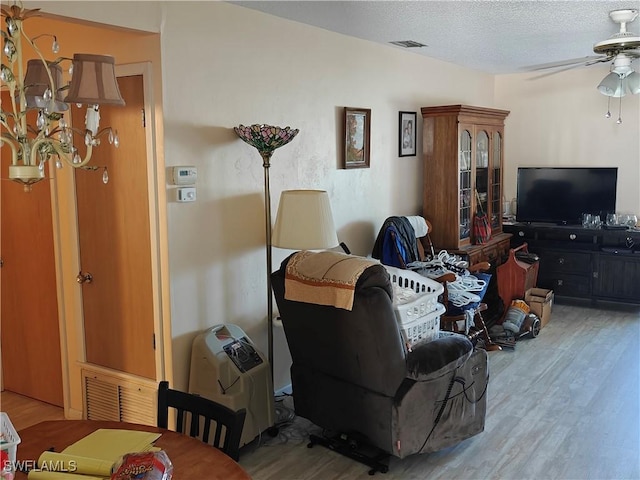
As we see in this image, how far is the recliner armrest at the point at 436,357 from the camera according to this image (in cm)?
292

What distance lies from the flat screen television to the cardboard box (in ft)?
3.07

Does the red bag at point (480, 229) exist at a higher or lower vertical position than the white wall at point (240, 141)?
lower

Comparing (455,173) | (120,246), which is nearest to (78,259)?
(120,246)

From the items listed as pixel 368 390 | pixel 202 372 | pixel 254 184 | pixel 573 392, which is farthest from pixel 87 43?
pixel 573 392

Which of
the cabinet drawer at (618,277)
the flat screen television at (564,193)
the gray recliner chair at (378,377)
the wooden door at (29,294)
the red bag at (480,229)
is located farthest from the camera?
the flat screen television at (564,193)

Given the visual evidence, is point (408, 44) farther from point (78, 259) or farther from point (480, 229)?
point (78, 259)

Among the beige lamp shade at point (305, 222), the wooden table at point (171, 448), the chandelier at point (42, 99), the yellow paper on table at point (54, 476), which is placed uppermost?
the chandelier at point (42, 99)

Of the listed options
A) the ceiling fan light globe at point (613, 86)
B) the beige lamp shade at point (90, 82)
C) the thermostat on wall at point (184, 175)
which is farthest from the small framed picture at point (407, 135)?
the beige lamp shade at point (90, 82)

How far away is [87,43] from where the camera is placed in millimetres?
3338

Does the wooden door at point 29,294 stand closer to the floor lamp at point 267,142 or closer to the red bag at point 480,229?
the floor lamp at point 267,142

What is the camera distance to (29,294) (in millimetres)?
4035

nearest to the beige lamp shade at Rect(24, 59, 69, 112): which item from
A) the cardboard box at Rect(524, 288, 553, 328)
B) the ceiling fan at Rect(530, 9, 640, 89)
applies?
the ceiling fan at Rect(530, 9, 640, 89)

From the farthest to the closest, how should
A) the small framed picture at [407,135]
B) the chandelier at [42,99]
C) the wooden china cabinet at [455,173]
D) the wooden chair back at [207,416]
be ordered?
the wooden china cabinet at [455,173] → the small framed picture at [407,135] → the wooden chair back at [207,416] → the chandelier at [42,99]

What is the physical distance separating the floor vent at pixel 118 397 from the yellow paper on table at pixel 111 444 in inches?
53.8
